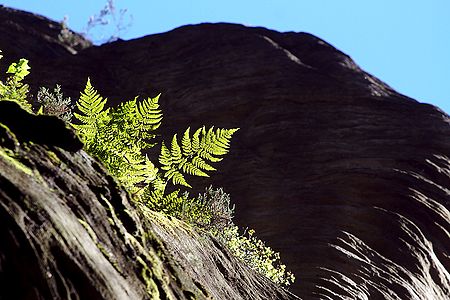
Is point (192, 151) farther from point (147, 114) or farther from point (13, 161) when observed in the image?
point (13, 161)

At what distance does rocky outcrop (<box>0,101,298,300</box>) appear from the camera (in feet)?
11.3

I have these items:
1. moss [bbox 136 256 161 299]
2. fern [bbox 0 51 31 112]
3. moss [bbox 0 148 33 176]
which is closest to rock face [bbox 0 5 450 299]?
fern [bbox 0 51 31 112]

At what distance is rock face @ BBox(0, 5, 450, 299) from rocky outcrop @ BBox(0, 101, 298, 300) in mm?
7013

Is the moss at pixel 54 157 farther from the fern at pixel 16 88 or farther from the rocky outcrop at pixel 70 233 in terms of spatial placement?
the fern at pixel 16 88

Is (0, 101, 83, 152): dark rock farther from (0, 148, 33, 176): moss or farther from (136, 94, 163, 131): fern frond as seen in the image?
(136, 94, 163, 131): fern frond

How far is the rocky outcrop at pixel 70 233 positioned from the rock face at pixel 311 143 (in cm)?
701

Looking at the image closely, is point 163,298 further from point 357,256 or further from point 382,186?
point 382,186

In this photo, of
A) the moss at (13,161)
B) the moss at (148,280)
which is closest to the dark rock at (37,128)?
the moss at (13,161)

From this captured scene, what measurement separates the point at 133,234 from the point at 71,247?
2.93ft

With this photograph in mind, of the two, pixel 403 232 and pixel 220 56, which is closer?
pixel 403 232

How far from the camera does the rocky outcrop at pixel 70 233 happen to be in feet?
11.3

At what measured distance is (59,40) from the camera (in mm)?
31359

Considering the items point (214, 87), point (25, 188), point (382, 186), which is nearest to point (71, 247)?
point (25, 188)

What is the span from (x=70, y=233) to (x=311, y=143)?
51.6 feet
